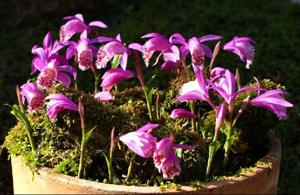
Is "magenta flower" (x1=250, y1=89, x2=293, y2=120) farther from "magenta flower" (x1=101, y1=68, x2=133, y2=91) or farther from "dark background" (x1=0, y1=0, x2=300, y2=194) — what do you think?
"dark background" (x1=0, y1=0, x2=300, y2=194)

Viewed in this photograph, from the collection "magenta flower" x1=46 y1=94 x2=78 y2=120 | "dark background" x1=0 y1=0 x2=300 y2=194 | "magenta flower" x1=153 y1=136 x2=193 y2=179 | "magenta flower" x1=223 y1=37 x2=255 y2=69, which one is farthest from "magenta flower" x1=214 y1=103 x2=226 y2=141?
"dark background" x1=0 y1=0 x2=300 y2=194

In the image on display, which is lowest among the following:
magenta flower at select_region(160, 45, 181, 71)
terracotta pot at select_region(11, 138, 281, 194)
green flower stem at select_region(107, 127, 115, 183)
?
terracotta pot at select_region(11, 138, 281, 194)

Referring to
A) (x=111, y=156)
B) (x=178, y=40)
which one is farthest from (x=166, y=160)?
(x=178, y=40)

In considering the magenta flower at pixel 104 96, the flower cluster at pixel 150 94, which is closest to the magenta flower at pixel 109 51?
the flower cluster at pixel 150 94

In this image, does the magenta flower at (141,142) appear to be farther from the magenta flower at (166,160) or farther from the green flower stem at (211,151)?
the green flower stem at (211,151)

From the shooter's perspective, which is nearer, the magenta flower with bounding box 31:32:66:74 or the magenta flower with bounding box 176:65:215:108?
the magenta flower with bounding box 176:65:215:108

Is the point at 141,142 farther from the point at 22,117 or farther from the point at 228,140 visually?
the point at 22,117
